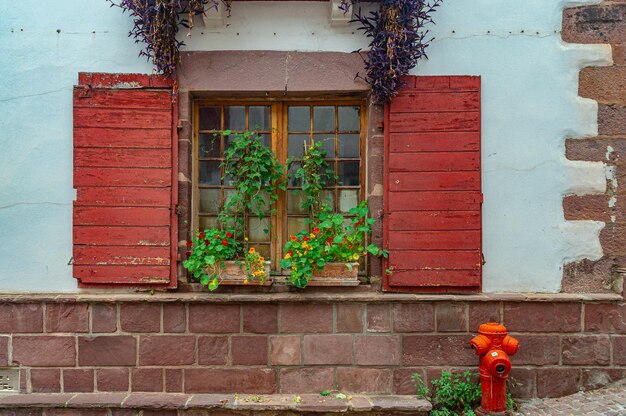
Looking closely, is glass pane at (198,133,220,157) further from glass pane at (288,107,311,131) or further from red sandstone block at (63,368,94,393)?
red sandstone block at (63,368,94,393)

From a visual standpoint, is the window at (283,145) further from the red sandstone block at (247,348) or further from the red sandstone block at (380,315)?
the red sandstone block at (380,315)

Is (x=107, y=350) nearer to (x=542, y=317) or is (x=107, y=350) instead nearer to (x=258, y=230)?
(x=258, y=230)

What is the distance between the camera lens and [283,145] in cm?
389

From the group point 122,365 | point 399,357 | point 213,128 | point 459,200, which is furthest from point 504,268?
point 122,365

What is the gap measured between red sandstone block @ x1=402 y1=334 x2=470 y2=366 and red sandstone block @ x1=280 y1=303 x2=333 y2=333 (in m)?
0.63

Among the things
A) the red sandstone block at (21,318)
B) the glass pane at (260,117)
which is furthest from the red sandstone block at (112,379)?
the glass pane at (260,117)

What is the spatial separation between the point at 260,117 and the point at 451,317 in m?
2.20

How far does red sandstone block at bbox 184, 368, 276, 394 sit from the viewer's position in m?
3.65

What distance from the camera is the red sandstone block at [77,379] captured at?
12.0 feet

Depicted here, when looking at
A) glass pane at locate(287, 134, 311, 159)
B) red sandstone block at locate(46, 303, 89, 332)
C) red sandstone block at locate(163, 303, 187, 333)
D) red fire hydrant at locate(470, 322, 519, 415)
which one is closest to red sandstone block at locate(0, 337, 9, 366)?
red sandstone block at locate(46, 303, 89, 332)

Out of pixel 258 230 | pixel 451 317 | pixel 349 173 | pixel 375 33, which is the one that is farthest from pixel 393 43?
pixel 451 317

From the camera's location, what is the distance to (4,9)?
370 cm

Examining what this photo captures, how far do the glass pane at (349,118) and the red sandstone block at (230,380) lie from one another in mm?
2026

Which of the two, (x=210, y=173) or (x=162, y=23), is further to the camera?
(x=210, y=173)
